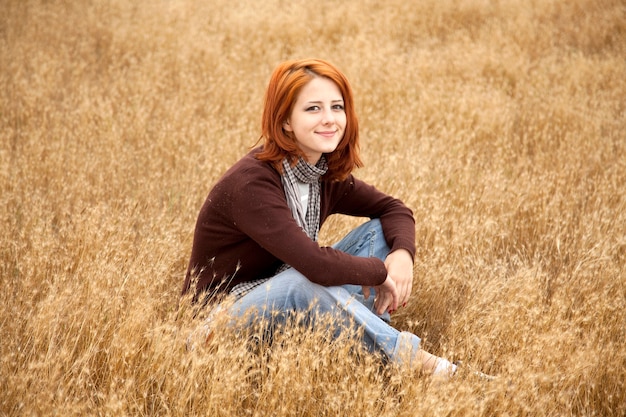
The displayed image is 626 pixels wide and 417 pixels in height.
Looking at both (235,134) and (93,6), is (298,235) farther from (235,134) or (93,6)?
(93,6)

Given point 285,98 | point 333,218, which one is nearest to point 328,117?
point 285,98

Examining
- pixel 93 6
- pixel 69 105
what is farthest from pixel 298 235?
pixel 93 6

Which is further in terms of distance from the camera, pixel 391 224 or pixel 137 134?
pixel 137 134

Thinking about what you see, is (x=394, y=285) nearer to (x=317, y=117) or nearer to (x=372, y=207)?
(x=372, y=207)

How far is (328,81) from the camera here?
2.63m

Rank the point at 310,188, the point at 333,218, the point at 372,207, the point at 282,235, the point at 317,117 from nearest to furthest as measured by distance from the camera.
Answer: the point at 282,235, the point at 317,117, the point at 310,188, the point at 372,207, the point at 333,218

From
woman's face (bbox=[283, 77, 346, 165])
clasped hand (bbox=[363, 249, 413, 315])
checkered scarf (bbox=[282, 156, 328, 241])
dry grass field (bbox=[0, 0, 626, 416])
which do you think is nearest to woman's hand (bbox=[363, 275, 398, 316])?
clasped hand (bbox=[363, 249, 413, 315])

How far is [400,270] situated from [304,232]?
1.80ft

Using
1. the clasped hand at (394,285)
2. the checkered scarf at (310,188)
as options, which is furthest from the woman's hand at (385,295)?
the checkered scarf at (310,188)

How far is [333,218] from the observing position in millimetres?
3857

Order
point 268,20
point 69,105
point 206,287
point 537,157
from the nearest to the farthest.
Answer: point 206,287, point 537,157, point 69,105, point 268,20

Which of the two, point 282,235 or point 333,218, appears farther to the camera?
point 333,218

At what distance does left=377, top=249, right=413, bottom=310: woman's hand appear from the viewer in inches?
106

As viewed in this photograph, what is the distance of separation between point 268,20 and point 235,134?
11.3ft
